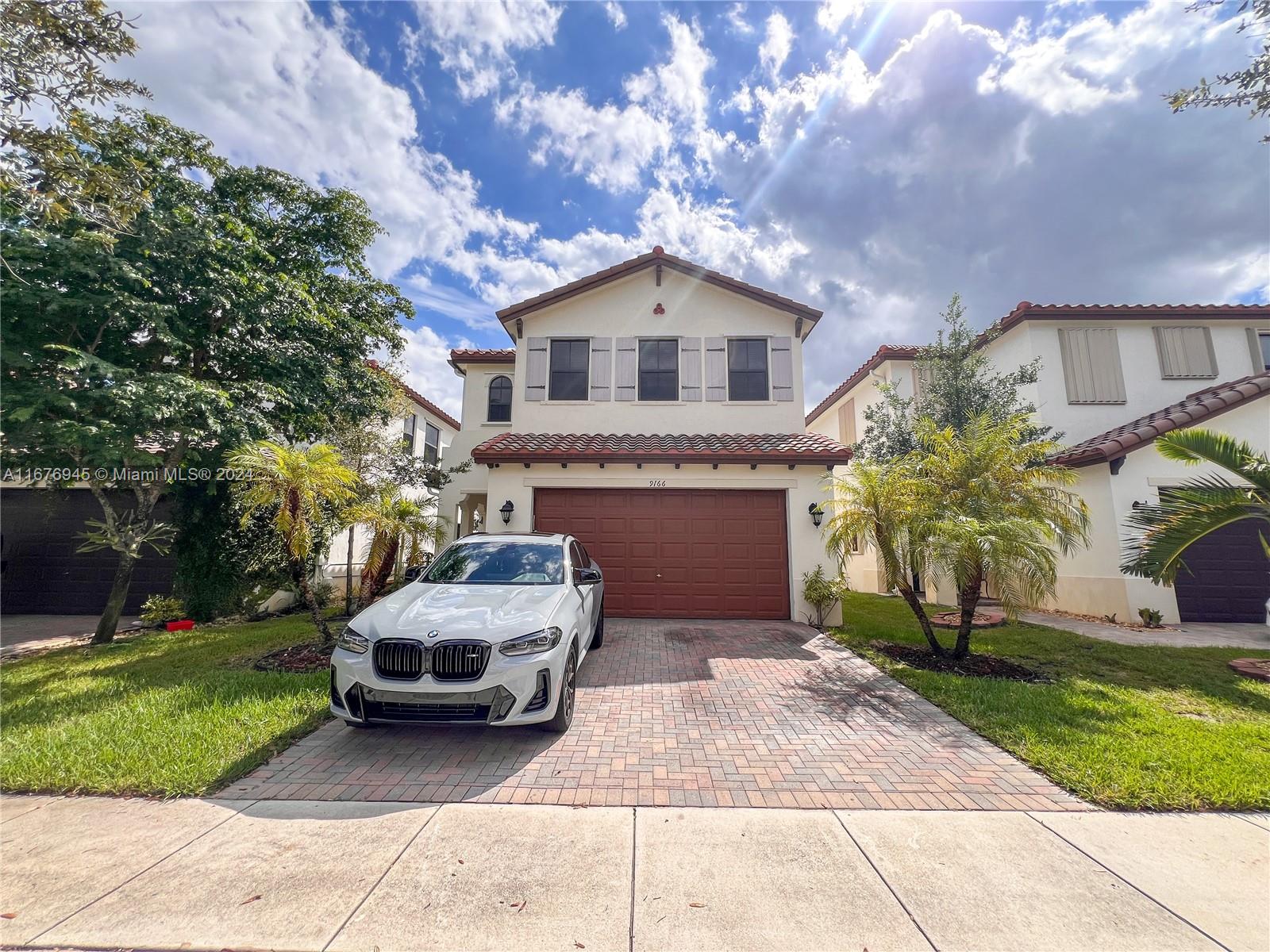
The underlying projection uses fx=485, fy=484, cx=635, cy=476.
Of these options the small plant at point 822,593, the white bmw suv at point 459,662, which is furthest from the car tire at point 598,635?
the small plant at point 822,593

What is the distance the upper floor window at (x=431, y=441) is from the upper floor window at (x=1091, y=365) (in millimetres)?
20058

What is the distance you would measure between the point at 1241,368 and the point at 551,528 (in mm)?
18687

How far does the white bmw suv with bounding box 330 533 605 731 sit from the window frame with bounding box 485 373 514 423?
36.2ft

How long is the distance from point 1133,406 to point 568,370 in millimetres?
14886

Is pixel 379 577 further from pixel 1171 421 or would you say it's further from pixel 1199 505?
pixel 1171 421

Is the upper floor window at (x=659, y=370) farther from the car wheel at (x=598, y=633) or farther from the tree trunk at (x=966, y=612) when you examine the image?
the tree trunk at (x=966, y=612)

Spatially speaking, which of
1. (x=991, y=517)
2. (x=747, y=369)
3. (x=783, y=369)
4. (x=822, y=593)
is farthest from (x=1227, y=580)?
(x=747, y=369)

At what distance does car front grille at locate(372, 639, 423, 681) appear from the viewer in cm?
418

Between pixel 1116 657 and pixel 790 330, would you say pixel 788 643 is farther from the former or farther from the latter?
pixel 790 330

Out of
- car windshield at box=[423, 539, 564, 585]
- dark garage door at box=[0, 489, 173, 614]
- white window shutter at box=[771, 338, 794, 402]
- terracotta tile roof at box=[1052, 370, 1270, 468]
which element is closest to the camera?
car windshield at box=[423, 539, 564, 585]

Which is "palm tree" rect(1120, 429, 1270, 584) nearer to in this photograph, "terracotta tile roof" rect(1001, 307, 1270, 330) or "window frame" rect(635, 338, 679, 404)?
"terracotta tile roof" rect(1001, 307, 1270, 330)

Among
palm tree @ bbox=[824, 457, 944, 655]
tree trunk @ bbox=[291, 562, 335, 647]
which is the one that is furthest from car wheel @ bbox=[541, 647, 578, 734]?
palm tree @ bbox=[824, 457, 944, 655]

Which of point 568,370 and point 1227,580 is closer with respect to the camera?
point 1227,580

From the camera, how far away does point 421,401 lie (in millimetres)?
17641
